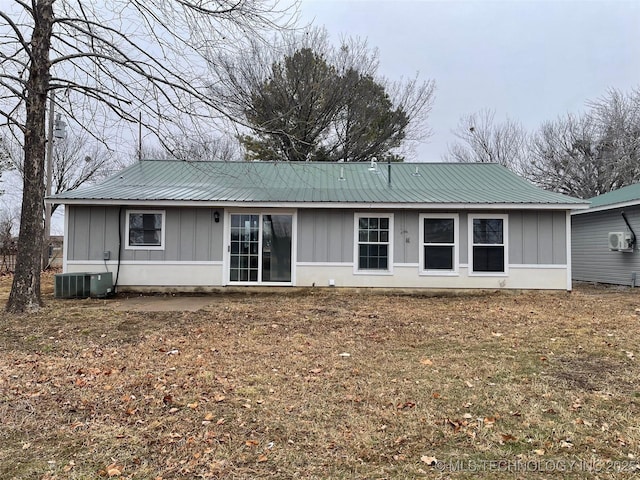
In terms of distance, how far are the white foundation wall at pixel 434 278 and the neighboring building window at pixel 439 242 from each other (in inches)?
9.5

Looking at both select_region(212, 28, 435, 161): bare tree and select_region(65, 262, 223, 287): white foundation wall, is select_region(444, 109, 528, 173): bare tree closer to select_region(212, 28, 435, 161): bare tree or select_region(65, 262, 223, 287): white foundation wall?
select_region(212, 28, 435, 161): bare tree

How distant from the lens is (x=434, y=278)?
9.88 metres

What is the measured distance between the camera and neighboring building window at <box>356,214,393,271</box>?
392 inches

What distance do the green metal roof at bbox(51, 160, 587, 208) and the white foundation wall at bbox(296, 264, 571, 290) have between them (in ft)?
5.29

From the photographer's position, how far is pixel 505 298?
9.30 m

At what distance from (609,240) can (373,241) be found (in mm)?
7754

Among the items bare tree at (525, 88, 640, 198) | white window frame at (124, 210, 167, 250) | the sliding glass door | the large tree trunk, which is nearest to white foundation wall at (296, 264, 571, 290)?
the sliding glass door

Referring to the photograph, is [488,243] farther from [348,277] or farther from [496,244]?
[348,277]

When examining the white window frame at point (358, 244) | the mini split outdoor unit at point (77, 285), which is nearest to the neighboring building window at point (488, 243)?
the white window frame at point (358, 244)

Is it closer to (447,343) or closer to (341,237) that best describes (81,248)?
(341,237)

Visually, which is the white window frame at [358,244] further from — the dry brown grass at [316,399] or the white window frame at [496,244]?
the dry brown grass at [316,399]

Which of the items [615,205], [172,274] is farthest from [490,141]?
[172,274]

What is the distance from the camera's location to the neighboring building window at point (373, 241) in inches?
392

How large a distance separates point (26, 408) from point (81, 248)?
7443mm
